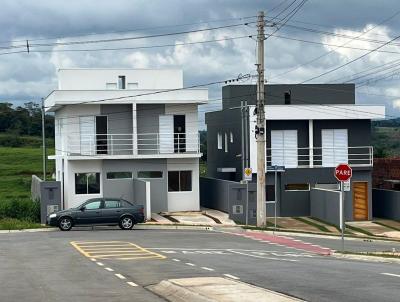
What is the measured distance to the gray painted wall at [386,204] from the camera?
43906mm

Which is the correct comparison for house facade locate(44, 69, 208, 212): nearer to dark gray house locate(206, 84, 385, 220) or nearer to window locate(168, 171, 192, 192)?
window locate(168, 171, 192, 192)

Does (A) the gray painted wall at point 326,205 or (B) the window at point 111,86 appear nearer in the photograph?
(A) the gray painted wall at point 326,205

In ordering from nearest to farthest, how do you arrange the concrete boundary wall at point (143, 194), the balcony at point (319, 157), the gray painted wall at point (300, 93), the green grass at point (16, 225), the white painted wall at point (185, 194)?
1. the green grass at point (16, 225)
2. the concrete boundary wall at point (143, 194)
3. the white painted wall at point (185, 194)
4. the balcony at point (319, 157)
5. the gray painted wall at point (300, 93)

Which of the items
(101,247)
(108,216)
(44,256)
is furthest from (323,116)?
(44,256)

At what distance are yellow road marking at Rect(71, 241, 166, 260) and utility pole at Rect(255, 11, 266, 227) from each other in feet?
32.5

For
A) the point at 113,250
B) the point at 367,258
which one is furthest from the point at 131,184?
the point at 367,258

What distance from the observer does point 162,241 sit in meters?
28.2

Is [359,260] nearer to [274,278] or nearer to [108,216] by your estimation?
[274,278]

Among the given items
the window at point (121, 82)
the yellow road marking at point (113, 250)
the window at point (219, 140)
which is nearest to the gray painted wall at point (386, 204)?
the window at point (219, 140)

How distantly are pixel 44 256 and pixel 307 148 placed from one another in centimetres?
2466

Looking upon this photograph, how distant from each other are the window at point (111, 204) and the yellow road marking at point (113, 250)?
23.1 feet

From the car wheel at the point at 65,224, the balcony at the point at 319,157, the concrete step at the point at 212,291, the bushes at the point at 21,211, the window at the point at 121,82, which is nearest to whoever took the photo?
the concrete step at the point at 212,291

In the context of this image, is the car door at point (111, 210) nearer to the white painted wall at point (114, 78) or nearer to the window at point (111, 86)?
the white painted wall at point (114, 78)

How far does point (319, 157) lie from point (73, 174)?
14.8 metres
